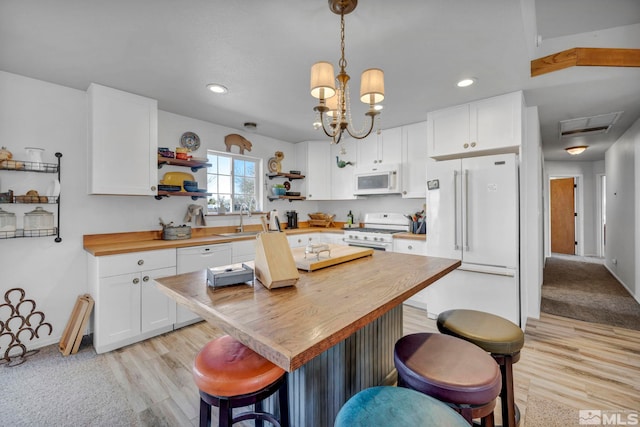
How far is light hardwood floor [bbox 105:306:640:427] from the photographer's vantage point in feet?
5.72

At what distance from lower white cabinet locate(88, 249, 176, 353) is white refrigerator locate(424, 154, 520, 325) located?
285 cm

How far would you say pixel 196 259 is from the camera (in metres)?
2.92

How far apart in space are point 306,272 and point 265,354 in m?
0.75

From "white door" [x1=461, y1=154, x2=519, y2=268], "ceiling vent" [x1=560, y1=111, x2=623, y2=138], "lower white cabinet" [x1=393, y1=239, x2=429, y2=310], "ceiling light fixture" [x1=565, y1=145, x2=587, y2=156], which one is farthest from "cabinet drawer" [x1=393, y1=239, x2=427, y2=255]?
"ceiling light fixture" [x1=565, y1=145, x2=587, y2=156]

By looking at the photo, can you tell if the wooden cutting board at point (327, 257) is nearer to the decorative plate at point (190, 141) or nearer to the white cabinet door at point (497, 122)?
the white cabinet door at point (497, 122)

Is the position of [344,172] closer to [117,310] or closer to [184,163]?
[184,163]

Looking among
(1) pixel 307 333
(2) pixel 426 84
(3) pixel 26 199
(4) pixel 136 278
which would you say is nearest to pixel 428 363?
(1) pixel 307 333

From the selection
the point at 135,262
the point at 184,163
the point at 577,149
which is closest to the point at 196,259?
the point at 135,262

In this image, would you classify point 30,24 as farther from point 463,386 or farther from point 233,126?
point 463,386

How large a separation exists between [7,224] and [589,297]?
21.6 feet

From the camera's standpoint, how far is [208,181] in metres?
3.70

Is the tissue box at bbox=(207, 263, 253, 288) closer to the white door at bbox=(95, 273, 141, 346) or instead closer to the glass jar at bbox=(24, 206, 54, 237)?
the white door at bbox=(95, 273, 141, 346)

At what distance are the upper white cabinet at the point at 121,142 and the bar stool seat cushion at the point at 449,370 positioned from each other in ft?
9.35

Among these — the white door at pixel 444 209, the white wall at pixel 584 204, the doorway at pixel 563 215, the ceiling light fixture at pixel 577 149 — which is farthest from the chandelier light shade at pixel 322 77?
the doorway at pixel 563 215
